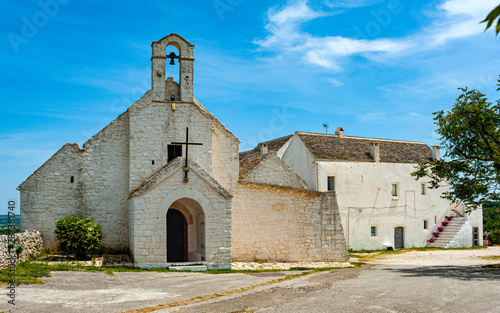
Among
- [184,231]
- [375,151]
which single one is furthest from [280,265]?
[375,151]

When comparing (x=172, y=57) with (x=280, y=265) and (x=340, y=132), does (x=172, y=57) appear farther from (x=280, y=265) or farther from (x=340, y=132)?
(x=340, y=132)

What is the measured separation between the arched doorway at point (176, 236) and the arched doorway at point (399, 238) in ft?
61.6

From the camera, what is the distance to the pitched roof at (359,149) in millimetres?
31812

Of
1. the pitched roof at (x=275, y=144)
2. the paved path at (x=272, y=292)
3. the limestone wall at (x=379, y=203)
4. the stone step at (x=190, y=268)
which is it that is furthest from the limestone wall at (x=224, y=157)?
the pitched roof at (x=275, y=144)

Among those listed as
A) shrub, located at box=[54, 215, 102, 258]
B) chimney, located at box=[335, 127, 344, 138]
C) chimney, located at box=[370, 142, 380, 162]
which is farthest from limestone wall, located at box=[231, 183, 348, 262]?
chimney, located at box=[335, 127, 344, 138]

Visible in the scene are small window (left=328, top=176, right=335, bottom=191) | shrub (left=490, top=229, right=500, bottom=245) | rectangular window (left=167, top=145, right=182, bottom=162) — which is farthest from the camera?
shrub (left=490, top=229, right=500, bottom=245)

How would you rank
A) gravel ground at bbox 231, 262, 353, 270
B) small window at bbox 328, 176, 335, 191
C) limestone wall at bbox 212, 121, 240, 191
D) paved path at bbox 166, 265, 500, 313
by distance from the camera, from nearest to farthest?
paved path at bbox 166, 265, 500, 313 < gravel ground at bbox 231, 262, 353, 270 < limestone wall at bbox 212, 121, 240, 191 < small window at bbox 328, 176, 335, 191

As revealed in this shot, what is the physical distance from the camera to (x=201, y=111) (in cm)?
2044

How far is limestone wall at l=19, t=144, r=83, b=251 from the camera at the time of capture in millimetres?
19016

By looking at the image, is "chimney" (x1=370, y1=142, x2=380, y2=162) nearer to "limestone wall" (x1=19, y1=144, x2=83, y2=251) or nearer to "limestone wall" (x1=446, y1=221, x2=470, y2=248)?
"limestone wall" (x1=446, y1=221, x2=470, y2=248)

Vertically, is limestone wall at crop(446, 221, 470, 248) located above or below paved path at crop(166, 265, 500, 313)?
below

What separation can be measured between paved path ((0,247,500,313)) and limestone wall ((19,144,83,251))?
17.0 feet

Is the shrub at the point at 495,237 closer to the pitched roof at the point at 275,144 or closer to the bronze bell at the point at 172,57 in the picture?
the pitched roof at the point at 275,144

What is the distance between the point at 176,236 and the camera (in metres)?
20.2
